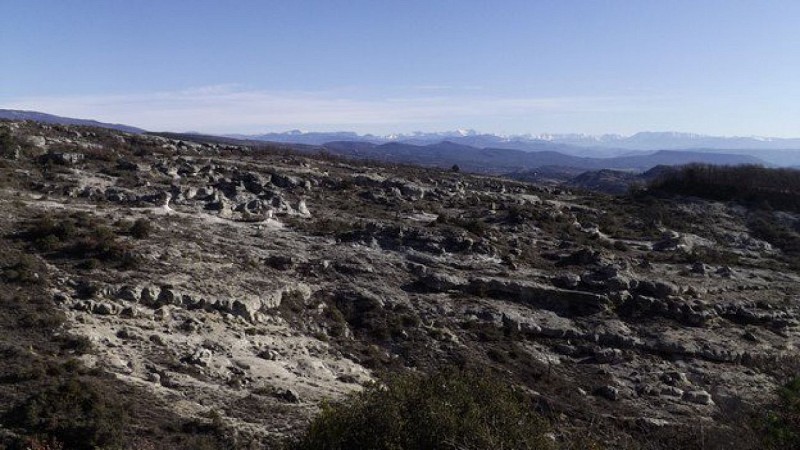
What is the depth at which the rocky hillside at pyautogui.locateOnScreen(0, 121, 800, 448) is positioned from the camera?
18.4 m

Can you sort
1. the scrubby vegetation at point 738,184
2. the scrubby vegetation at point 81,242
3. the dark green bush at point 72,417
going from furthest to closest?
1. the scrubby vegetation at point 738,184
2. the scrubby vegetation at point 81,242
3. the dark green bush at point 72,417

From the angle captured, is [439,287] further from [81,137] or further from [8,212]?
[81,137]

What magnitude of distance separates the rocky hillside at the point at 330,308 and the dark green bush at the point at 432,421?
8.21 feet

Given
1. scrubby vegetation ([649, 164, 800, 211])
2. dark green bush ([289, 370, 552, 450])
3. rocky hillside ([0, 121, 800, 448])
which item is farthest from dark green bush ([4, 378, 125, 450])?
scrubby vegetation ([649, 164, 800, 211])

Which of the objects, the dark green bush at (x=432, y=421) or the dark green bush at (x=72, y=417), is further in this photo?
the dark green bush at (x=72, y=417)

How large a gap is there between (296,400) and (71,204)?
22.3 metres

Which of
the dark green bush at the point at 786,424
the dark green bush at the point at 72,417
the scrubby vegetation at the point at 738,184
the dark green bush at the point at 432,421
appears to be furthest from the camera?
the scrubby vegetation at the point at 738,184

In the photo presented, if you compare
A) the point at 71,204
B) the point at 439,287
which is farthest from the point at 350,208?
the point at 71,204

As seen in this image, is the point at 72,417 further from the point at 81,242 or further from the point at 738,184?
the point at 738,184

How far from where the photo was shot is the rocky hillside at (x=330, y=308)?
60.3 feet

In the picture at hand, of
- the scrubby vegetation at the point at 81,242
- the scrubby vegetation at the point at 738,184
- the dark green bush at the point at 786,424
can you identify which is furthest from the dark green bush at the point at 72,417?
the scrubby vegetation at the point at 738,184

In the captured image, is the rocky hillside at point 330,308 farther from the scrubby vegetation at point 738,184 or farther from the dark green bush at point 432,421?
the scrubby vegetation at point 738,184

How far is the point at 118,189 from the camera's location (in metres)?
37.6

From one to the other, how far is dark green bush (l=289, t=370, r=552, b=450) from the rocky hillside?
250cm
